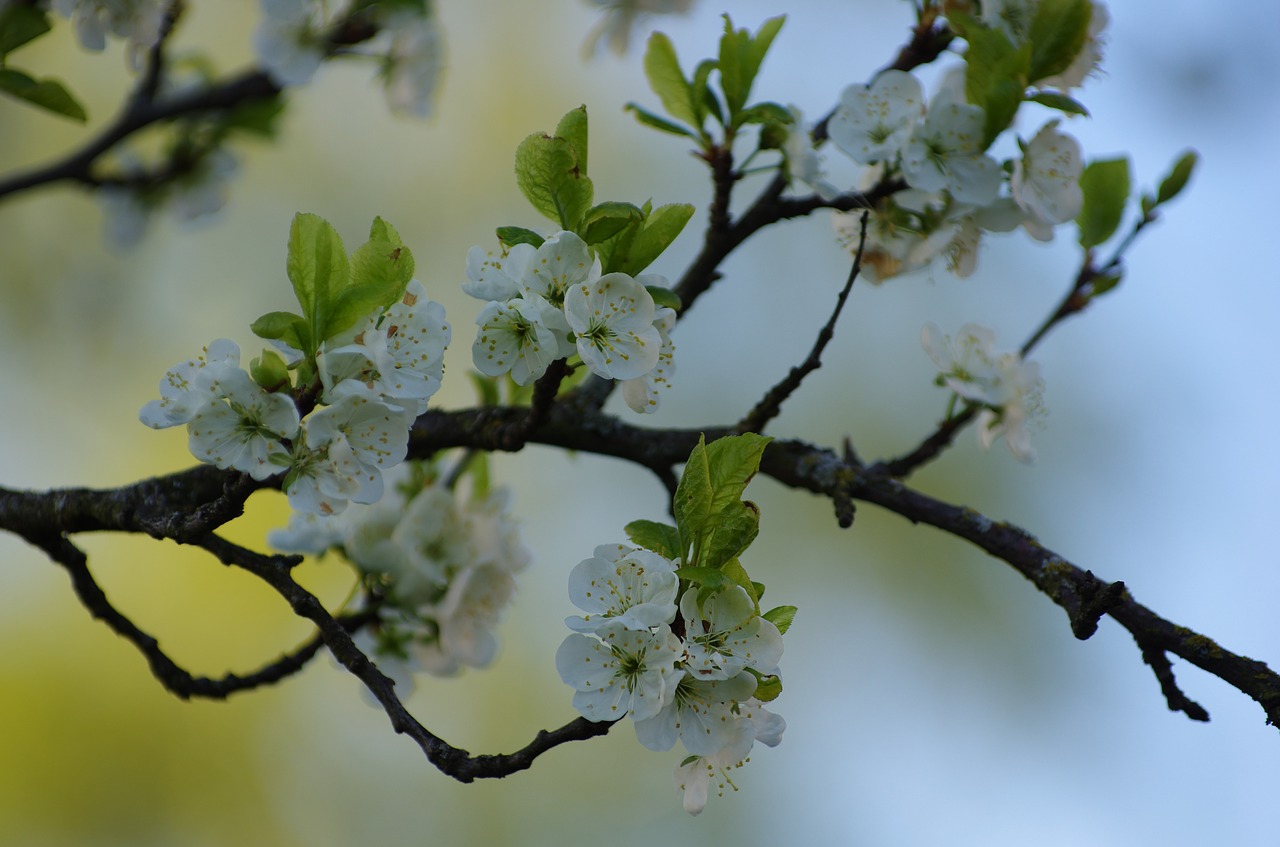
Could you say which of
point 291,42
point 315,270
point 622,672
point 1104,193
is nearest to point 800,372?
point 622,672

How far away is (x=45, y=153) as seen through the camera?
16.6ft

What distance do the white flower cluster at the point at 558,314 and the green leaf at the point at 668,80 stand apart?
352 mm

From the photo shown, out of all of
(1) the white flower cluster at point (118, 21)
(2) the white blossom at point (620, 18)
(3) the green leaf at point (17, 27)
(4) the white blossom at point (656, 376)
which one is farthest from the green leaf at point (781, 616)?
(1) the white flower cluster at point (118, 21)

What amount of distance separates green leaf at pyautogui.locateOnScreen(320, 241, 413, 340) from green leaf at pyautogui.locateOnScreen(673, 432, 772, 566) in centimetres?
29

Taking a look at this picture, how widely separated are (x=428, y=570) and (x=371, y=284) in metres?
0.64

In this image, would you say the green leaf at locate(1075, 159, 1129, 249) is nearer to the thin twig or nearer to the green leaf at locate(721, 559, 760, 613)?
the thin twig

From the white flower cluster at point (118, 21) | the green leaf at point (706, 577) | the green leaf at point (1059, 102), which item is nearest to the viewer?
the green leaf at point (706, 577)

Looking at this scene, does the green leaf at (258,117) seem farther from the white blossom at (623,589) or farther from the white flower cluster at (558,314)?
the white blossom at (623,589)

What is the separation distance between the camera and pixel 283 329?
2.98 feet

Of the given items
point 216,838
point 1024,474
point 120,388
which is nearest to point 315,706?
point 216,838

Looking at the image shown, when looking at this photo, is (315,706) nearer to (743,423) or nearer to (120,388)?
(120,388)

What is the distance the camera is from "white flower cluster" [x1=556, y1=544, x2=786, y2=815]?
832 mm

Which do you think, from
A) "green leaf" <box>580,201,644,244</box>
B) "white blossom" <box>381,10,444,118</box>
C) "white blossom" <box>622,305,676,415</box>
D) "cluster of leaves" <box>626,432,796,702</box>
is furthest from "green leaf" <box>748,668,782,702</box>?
"white blossom" <box>381,10,444,118</box>

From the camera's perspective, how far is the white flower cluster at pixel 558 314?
3.00ft
